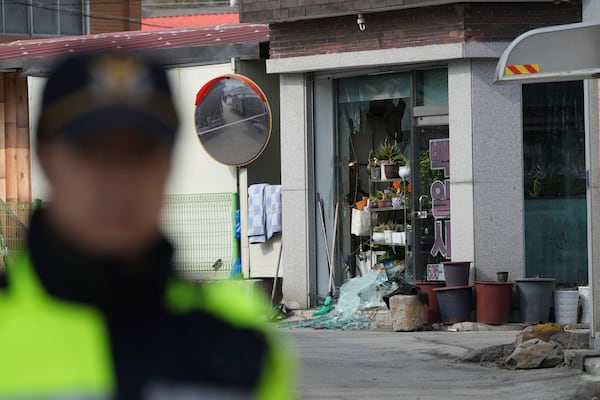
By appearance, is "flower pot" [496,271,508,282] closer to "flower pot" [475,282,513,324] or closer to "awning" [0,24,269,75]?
"flower pot" [475,282,513,324]

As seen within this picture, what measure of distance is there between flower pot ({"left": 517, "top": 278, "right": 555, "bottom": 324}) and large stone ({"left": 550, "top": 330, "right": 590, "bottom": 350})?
2.56 m

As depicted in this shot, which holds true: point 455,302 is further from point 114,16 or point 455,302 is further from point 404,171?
point 114,16

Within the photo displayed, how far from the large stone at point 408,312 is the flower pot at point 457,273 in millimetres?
635

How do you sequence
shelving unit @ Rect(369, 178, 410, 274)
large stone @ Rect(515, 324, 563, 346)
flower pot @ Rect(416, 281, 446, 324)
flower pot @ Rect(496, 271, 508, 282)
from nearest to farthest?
1. large stone @ Rect(515, 324, 563, 346)
2. flower pot @ Rect(496, 271, 508, 282)
3. flower pot @ Rect(416, 281, 446, 324)
4. shelving unit @ Rect(369, 178, 410, 274)

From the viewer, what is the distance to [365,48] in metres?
17.3

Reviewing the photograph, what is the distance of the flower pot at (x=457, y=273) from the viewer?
53.2 ft

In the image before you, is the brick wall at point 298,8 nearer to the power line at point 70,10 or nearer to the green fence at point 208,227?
the green fence at point 208,227

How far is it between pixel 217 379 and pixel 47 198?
1.11 feet

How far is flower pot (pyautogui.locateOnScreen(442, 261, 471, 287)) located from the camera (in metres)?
16.2

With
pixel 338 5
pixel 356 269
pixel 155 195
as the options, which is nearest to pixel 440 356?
pixel 356 269

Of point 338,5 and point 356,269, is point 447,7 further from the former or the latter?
point 356,269

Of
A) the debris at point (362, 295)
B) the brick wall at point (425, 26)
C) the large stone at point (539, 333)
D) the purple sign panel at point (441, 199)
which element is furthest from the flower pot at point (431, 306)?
the brick wall at point (425, 26)

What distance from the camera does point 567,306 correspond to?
15.9m

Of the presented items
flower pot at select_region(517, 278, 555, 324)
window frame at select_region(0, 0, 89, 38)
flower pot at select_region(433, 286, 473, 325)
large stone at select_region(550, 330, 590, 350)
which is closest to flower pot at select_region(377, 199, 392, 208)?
flower pot at select_region(433, 286, 473, 325)
